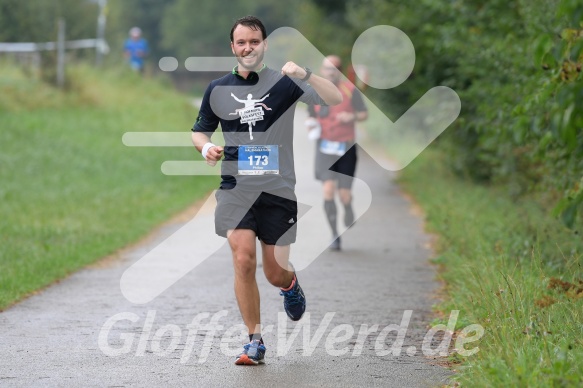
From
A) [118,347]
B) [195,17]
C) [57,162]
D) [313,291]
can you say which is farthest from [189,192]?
[195,17]

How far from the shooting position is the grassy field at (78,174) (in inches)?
463

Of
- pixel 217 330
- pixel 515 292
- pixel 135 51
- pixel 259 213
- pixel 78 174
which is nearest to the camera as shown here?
pixel 259 213

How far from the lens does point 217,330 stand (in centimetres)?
780

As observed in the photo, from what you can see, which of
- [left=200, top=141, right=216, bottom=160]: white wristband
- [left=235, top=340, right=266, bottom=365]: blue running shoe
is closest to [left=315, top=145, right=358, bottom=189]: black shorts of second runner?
[left=200, top=141, right=216, bottom=160]: white wristband

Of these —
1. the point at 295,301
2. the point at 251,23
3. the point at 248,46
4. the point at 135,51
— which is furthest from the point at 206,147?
the point at 135,51

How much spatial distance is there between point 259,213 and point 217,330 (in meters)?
1.31

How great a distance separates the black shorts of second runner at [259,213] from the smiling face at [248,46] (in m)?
0.79

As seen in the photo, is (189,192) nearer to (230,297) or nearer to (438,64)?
(438,64)

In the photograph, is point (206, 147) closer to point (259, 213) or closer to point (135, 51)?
point (259, 213)

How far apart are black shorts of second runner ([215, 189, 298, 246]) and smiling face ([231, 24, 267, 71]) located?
79 cm

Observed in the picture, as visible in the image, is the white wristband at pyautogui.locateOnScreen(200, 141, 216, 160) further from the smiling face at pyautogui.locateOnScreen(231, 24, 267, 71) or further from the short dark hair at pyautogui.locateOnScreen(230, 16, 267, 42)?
the short dark hair at pyautogui.locateOnScreen(230, 16, 267, 42)

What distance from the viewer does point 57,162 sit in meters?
21.2

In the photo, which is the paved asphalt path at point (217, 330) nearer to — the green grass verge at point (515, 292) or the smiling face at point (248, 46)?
the green grass verge at point (515, 292)

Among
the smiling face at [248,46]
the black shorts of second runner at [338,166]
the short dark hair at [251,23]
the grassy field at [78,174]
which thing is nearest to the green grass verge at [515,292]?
the black shorts of second runner at [338,166]
